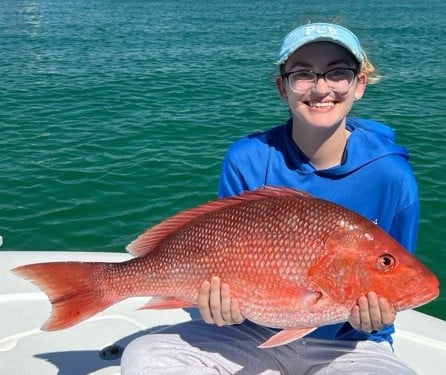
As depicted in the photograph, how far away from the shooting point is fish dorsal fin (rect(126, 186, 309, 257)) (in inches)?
101

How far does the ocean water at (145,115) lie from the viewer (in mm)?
7461

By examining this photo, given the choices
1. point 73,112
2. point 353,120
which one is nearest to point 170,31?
point 73,112

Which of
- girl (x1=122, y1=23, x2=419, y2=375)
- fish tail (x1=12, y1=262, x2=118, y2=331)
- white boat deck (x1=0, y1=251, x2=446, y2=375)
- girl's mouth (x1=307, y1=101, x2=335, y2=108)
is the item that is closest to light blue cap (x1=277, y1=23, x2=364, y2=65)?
girl (x1=122, y1=23, x2=419, y2=375)

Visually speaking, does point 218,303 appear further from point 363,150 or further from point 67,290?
point 363,150

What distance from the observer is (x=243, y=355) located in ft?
9.21

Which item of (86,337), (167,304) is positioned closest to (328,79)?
(167,304)

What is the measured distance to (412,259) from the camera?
2348 millimetres

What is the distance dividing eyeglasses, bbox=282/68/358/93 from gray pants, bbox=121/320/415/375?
47.2 inches

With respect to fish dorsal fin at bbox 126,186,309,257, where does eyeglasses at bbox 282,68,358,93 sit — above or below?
above

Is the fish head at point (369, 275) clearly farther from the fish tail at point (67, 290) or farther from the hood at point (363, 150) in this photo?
the fish tail at point (67, 290)

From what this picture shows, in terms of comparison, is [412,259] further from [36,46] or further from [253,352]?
[36,46]

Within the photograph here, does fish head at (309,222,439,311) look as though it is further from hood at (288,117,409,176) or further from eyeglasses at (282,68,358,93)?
eyeglasses at (282,68,358,93)

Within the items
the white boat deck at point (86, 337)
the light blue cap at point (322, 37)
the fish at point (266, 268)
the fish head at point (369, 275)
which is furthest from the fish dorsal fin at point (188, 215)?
the white boat deck at point (86, 337)

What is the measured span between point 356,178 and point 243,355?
101cm
